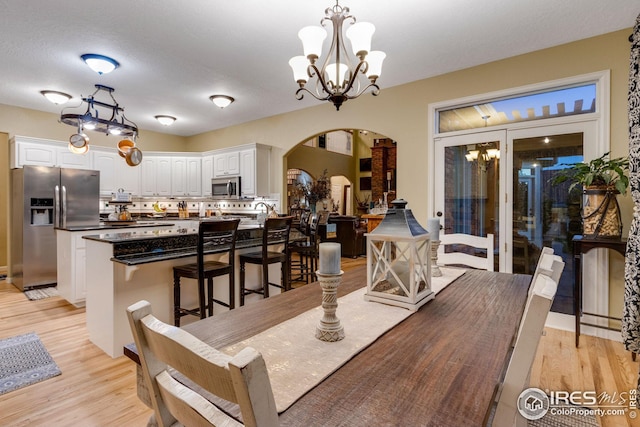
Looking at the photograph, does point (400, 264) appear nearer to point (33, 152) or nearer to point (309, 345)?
point (309, 345)

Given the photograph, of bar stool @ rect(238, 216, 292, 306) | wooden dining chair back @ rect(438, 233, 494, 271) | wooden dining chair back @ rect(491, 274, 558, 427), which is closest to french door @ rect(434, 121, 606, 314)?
wooden dining chair back @ rect(438, 233, 494, 271)

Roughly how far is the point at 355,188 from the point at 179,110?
7712 mm

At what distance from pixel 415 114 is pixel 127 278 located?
3.65 m

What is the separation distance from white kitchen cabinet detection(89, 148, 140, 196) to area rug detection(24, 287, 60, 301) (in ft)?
6.52

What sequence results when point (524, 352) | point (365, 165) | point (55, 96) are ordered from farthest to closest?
point (365, 165)
point (55, 96)
point (524, 352)

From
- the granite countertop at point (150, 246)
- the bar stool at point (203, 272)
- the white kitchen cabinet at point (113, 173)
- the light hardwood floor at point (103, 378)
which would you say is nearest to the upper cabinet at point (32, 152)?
the white kitchen cabinet at point (113, 173)

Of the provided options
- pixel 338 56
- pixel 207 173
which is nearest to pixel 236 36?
pixel 338 56

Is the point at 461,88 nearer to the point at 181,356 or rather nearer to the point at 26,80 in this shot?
the point at 181,356

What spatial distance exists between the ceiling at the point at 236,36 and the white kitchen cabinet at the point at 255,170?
1398 millimetres

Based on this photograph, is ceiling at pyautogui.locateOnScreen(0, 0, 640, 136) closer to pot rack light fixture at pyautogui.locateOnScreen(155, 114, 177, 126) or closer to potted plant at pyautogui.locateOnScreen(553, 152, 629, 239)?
pot rack light fixture at pyautogui.locateOnScreen(155, 114, 177, 126)

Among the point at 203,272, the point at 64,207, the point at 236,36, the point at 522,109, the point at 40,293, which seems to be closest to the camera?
the point at 203,272

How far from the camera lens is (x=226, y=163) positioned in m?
6.23

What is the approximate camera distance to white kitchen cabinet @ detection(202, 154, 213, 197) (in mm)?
6528

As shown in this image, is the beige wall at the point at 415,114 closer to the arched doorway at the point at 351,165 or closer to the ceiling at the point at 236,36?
the ceiling at the point at 236,36
